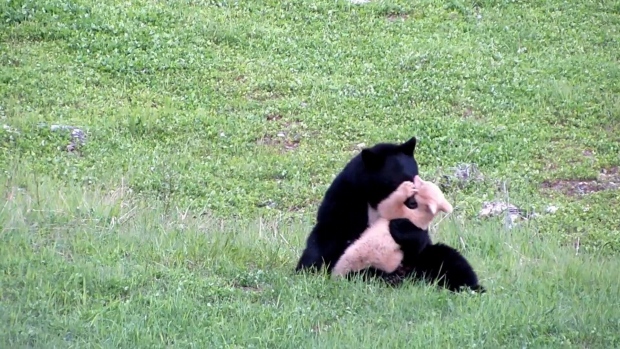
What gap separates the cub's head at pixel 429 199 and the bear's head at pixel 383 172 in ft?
0.21

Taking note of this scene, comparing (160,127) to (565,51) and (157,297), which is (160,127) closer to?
(565,51)

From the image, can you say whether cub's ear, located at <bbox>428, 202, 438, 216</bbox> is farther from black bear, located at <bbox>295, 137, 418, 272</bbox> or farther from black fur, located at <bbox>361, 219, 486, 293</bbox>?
black fur, located at <bbox>361, 219, 486, 293</bbox>

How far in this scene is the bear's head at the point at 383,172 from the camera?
18.8 ft

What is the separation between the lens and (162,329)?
4.96 m

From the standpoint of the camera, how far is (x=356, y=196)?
5.87 meters

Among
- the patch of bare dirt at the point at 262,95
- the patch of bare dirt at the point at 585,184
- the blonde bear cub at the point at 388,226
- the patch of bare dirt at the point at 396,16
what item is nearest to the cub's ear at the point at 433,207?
the blonde bear cub at the point at 388,226

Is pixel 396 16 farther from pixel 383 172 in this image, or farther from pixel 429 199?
pixel 429 199

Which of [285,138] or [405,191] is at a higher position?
[405,191]

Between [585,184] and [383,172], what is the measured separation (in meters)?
7.32

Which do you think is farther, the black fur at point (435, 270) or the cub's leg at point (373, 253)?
the black fur at point (435, 270)

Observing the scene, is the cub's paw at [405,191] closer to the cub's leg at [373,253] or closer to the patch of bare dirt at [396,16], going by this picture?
the cub's leg at [373,253]

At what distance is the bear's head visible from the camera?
574 centimetres

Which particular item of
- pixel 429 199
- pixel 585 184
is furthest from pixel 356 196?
pixel 585 184

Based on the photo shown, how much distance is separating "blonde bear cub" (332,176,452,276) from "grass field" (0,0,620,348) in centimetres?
18
